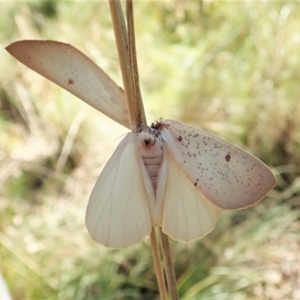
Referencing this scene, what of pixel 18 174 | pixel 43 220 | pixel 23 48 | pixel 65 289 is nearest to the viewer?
pixel 23 48

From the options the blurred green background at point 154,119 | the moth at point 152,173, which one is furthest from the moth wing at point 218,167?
the blurred green background at point 154,119

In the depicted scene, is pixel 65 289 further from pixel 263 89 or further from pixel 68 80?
pixel 68 80

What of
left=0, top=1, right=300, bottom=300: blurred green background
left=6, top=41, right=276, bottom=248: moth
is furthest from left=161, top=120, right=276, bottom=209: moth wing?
left=0, top=1, right=300, bottom=300: blurred green background

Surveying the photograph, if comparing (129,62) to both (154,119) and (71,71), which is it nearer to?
(71,71)

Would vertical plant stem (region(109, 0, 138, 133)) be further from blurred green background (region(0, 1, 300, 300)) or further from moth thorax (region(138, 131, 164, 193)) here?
blurred green background (region(0, 1, 300, 300))

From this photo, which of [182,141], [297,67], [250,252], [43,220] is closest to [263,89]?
[297,67]
